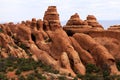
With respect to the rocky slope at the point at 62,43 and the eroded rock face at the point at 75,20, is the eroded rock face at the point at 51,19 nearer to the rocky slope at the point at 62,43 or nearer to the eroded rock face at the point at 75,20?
the rocky slope at the point at 62,43

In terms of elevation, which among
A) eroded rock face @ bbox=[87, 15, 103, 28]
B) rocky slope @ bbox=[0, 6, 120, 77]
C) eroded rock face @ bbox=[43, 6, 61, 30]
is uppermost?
eroded rock face @ bbox=[43, 6, 61, 30]

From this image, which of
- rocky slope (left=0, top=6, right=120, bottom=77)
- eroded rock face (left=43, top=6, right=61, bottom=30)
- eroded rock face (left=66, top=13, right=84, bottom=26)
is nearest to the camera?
rocky slope (left=0, top=6, right=120, bottom=77)

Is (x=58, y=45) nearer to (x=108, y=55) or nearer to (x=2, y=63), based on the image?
(x=108, y=55)

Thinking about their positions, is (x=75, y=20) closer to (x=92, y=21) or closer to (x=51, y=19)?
(x=51, y=19)

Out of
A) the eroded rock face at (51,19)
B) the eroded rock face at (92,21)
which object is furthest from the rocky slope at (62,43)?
the eroded rock face at (92,21)

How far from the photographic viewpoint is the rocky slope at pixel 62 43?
52.3 m

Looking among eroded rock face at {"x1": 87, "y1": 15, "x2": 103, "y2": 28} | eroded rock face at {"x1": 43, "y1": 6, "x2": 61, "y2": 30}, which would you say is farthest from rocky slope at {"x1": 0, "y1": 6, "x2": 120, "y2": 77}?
eroded rock face at {"x1": 87, "y1": 15, "x2": 103, "y2": 28}

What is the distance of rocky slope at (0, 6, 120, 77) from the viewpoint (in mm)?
52316

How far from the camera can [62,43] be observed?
2141 inches

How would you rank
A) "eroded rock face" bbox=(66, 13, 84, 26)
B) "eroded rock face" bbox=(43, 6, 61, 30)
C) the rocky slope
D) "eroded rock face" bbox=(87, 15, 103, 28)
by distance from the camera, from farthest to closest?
"eroded rock face" bbox=(87, 15, 103, 28) → "eroded rock face" bbox=(66, 13, 84, 26) → "eroded rock face" bbox=(43, 6, 61, 30) → the rocky slope

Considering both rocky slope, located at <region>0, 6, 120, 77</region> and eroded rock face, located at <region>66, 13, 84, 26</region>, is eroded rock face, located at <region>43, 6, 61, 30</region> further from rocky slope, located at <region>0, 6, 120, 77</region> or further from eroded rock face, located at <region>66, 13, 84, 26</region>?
eroded rock face, located at <region>66, 13, 84, 26</region>

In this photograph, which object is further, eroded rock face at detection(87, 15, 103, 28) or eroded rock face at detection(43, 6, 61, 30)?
eroded rock face at detection(87, 15, 103, 28)

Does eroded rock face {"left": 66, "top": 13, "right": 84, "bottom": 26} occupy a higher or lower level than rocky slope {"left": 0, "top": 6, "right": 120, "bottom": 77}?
higher

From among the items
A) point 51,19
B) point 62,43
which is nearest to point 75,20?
point 51,19
